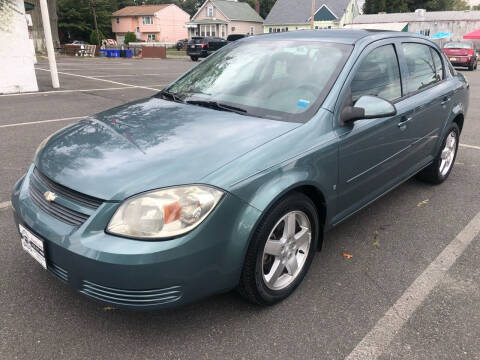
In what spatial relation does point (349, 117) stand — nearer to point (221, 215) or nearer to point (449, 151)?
point (221, 215)

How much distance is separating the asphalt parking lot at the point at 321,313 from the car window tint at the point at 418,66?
1.28 metres

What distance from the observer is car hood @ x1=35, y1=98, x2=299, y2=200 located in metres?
2.07

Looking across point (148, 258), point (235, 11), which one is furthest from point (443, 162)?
point (235, 11)

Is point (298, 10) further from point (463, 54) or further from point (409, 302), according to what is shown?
point (409, 302)

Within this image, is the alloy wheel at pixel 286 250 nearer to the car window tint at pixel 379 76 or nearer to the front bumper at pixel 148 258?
the front bumper at pixel 148 258

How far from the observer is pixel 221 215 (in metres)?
2.03

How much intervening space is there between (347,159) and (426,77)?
1.85 metres

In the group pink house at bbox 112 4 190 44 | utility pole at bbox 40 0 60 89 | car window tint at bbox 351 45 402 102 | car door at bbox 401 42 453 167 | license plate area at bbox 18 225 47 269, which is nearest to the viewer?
license plate area at bbox 18 225 47 269

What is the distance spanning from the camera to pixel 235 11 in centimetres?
6303

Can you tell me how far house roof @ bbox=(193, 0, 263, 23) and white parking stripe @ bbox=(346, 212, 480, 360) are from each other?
6273 cm

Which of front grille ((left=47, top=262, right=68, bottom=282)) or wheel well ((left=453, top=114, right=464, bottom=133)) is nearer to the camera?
front grille ((left=47, top=262, right=68, bottom=282))

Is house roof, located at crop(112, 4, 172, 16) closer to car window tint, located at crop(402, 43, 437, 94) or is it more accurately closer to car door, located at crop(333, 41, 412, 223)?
car window tint, located at crop(402, 43, 437, 94)

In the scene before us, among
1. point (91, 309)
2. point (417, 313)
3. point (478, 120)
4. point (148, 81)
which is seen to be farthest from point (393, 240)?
point (148, 81)

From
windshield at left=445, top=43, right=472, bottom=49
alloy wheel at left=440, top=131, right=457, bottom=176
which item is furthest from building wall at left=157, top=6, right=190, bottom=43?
alloy wheel at left=440, top=131, right=457, bottom=176
